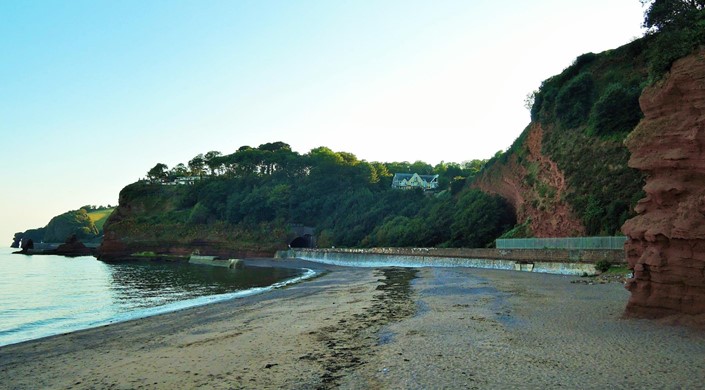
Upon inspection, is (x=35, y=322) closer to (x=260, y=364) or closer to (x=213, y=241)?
(x=260, y=364)

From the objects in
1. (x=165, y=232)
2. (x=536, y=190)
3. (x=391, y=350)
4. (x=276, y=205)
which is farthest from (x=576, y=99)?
(x=165, y=232)

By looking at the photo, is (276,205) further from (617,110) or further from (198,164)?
(617,110)

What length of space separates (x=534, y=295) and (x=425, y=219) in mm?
52770

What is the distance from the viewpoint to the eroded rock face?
1037 cm

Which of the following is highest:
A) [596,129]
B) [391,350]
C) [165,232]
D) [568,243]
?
[596,129]

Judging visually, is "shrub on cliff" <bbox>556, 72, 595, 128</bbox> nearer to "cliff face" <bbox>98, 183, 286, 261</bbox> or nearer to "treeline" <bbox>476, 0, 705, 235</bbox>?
"treeline" <bbox>476, 0, 705, 235</bbox>

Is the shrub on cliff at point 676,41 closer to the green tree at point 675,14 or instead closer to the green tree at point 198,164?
the green tree at point 675,14

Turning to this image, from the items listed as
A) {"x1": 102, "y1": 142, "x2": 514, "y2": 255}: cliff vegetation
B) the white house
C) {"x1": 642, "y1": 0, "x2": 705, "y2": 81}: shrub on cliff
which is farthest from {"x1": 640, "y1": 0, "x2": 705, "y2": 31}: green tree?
the white house

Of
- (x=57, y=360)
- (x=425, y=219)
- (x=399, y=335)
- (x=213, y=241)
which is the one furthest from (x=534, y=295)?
(x=213, y=241)

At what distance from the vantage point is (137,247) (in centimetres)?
10775

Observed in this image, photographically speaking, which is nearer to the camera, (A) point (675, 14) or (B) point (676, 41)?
(B) point (676, 41)

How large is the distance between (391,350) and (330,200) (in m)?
93.4

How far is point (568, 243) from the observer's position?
3453 cm

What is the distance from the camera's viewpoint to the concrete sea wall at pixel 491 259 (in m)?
29.1
